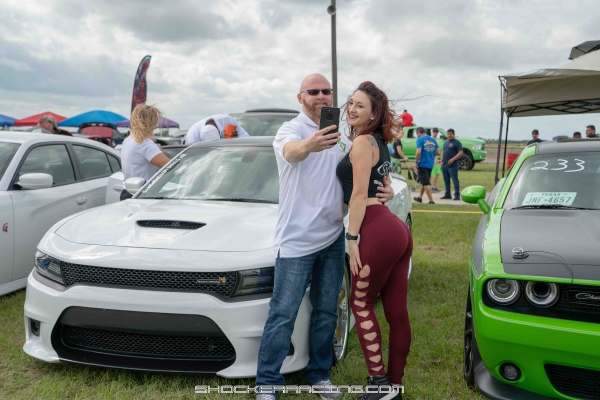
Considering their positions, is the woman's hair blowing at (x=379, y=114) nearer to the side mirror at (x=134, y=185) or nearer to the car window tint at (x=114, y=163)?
the side mirror at (x=134, y=185)

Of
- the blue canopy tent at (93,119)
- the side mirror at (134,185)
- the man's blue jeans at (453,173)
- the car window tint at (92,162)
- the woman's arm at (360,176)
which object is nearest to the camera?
the woman's arm at (360,176)

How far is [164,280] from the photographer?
3.12 m

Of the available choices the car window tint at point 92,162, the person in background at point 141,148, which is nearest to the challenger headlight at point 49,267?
the person in background at point 141,148

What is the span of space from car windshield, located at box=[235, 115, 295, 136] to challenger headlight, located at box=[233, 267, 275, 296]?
21.9ft

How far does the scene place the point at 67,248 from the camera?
338cm

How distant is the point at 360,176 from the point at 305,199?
0.34 metres

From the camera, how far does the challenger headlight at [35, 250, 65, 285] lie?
3.37 metres

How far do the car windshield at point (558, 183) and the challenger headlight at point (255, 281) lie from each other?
1.76m

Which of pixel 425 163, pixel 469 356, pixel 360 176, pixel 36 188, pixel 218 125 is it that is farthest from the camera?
pixel 425 163

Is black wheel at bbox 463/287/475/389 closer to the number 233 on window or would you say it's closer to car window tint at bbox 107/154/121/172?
the number 233 on window

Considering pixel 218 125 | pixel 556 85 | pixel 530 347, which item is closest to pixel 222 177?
pixel 530 347

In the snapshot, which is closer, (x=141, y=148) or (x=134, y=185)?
(x=134, y=185)

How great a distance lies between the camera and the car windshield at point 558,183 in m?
3.80

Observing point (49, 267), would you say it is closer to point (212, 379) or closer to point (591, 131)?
point (212, 379)
